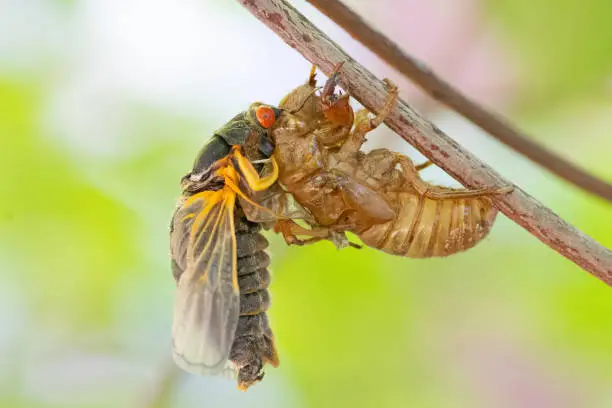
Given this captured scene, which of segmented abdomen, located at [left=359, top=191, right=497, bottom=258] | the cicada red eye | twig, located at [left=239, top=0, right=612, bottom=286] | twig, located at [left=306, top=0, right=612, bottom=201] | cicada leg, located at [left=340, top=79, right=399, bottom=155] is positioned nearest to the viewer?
twig, located at [left=306, top=0, right=612, bottom=201]

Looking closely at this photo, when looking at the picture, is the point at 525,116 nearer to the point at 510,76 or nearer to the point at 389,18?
the point at 510,76

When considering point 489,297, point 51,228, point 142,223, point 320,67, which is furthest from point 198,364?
point 489,297

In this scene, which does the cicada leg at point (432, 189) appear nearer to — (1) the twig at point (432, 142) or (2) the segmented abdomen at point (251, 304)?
(1) the twig at point (432, 142)

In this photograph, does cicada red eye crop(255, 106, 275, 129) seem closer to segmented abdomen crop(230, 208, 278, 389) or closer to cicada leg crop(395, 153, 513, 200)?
segmented abdomen crop(230, 208, 278, 389)

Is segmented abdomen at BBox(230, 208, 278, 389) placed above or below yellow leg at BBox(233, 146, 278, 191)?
below

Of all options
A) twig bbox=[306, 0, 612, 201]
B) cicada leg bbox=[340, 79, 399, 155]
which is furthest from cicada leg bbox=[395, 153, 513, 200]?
twig bbox=[306, 0, 612, 201]

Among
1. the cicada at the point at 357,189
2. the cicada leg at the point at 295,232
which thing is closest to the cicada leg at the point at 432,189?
the cicada at the point at 357,189
